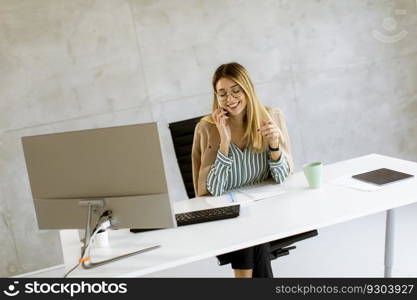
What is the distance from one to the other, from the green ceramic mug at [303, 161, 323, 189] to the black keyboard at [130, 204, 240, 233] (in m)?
0.33

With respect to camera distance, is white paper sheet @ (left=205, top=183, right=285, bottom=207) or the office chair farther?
the office chair

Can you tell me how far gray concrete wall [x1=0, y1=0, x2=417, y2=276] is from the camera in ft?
12.2

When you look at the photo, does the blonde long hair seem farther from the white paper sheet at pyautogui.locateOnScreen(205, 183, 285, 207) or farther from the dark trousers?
the dark trousers

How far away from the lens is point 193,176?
2.73m

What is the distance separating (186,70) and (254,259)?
196cm

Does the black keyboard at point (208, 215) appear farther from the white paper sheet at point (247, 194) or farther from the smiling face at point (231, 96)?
the smiling face at point (231, 96)

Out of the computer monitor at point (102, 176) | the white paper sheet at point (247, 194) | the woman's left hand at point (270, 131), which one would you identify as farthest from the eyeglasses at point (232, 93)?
the computer monitor at point (102, 176)

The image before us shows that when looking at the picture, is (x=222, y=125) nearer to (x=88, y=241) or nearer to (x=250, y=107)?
(x=250, y=107)

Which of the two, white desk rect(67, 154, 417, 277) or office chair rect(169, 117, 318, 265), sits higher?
office chair rect(169, 117, 318, 265)

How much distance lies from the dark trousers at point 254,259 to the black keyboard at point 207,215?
0.24 metres

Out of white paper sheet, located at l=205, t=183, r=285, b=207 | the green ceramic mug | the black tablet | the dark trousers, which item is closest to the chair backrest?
white paper sheet, located at l=205, t=183, r=285, b=207

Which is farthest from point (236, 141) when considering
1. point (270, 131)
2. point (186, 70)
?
point (186, 70)

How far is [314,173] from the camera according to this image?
226 centimetres

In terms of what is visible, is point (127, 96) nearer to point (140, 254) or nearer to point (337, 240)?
point (337, 240)
